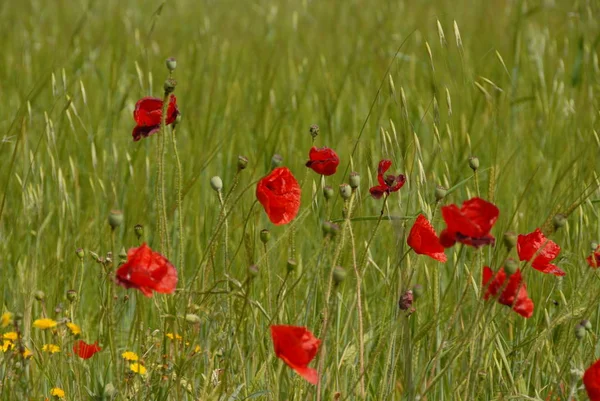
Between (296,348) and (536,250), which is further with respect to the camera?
(536,250)

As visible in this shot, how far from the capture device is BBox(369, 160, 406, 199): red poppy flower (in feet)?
4.56

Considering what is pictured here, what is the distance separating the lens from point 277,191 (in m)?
1.33

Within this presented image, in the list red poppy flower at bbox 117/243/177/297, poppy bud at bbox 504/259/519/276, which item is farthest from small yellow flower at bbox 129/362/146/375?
poppy bud at bbox 504/259/519/276

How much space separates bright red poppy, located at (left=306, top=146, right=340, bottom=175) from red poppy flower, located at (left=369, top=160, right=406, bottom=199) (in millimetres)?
67

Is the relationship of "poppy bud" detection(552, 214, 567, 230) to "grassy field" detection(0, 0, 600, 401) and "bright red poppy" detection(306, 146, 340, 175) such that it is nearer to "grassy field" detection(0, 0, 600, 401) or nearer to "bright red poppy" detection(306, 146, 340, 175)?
"grassy field" detection(0, 0, 600, 401)

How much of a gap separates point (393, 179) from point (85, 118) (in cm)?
172

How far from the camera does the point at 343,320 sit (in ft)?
5.90

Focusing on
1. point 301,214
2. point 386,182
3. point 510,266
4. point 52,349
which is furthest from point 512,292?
point 52,349

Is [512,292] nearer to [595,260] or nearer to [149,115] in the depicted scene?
[595,260]

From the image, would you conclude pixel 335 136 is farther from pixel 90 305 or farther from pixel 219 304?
pixel 219 304

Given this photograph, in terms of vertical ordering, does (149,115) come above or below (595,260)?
above

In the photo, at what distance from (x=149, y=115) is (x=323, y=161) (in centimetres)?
27

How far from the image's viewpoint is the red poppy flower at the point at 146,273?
1104mm

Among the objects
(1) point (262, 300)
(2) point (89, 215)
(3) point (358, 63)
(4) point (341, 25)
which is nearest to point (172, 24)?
(4) point (341, 25)
